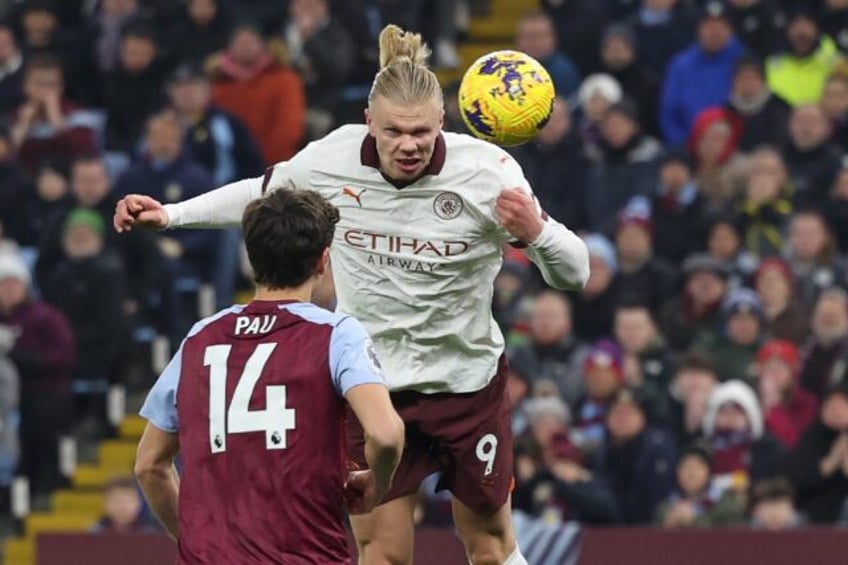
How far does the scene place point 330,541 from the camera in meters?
6.96

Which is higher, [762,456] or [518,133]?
[518,133]

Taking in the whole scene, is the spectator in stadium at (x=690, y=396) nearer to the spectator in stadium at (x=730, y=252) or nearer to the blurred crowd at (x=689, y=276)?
the blurred crowd at (x=689, y=276)

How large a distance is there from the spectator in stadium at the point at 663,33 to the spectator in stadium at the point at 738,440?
12.3ft

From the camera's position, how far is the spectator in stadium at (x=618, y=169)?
15.1m

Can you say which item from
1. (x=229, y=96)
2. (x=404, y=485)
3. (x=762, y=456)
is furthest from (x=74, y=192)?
(x=404, y=485)

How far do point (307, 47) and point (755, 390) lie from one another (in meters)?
4.53

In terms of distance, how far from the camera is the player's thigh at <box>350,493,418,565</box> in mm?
8617

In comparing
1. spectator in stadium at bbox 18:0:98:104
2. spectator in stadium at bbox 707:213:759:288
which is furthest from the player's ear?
spectator in stadium at bbox 18:0:98:104

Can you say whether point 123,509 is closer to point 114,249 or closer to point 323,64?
point 114,249

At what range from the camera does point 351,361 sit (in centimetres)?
687

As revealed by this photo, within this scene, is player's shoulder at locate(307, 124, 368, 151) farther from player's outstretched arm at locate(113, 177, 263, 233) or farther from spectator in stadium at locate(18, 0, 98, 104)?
spectator in stadium at locate(18, 0, 98, 104)

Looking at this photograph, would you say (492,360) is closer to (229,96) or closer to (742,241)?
(742,241)

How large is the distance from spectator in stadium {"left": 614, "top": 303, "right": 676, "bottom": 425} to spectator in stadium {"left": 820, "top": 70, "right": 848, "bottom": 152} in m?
2.07

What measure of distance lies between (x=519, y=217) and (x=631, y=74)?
8.06 m
